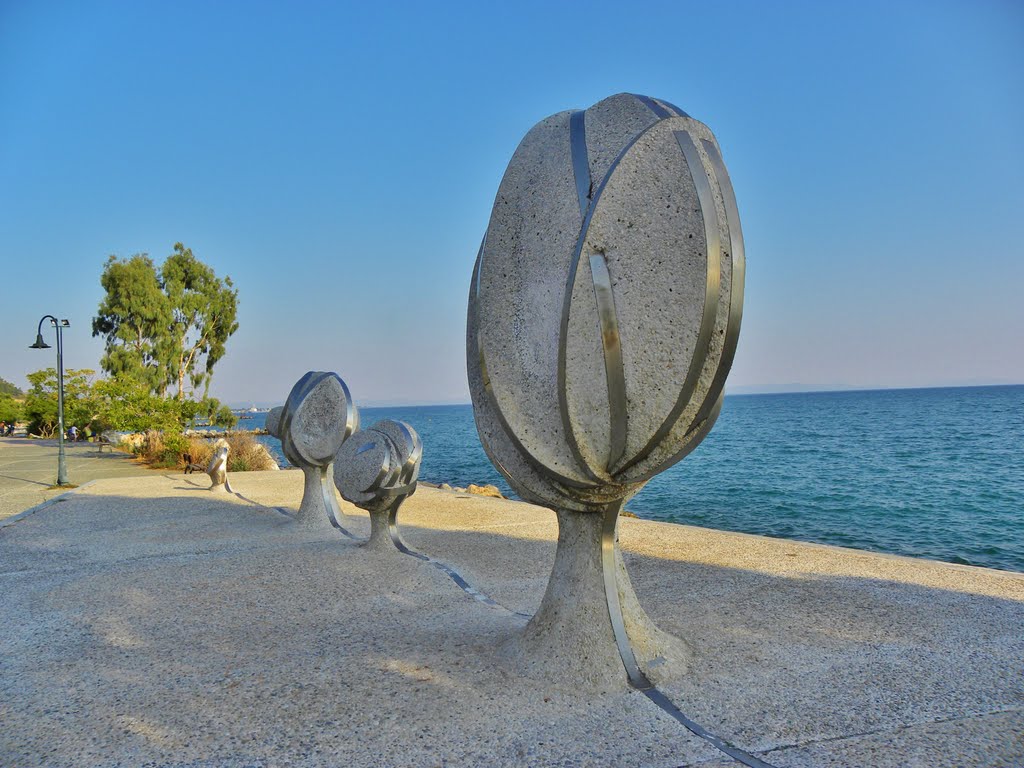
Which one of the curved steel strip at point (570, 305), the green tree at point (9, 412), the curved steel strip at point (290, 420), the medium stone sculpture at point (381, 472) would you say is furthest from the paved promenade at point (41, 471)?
the green tree at point (9, 412)

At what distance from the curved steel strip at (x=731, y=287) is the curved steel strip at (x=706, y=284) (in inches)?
3.6

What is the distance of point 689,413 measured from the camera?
13.0ft

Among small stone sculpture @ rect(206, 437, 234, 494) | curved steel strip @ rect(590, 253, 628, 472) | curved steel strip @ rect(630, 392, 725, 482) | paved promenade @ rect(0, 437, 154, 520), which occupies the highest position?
curved steel strip @ rect(590, 253, 628, 472)

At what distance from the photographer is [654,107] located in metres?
4.04

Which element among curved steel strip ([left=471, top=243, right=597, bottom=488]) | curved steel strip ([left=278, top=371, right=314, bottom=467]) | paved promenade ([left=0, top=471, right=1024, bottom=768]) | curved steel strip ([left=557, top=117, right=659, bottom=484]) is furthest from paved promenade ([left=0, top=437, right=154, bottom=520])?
curved steel strip ([left=557, top=117, right=659, bottom=484])

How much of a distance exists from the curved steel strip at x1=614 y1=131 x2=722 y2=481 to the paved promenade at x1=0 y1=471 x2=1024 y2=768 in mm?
1642

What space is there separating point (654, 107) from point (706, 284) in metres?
1.12

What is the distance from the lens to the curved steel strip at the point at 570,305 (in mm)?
3912

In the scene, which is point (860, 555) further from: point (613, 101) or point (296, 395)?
point (296, 395)

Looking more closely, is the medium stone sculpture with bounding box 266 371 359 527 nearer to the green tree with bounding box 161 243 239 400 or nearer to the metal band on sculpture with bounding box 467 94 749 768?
the metal band on sculpture with bounding box 467 94 749 768

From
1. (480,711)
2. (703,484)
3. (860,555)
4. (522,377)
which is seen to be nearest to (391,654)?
(480,711)

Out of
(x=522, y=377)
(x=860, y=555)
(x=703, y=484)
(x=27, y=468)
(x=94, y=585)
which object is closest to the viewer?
(x=522, y=377)

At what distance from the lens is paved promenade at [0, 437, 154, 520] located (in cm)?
1483

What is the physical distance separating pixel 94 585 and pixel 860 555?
8016mm
